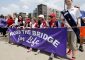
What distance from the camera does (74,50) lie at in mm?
7598

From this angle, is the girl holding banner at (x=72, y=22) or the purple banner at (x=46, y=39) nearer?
the girl holding banner at (x=72, y=22)

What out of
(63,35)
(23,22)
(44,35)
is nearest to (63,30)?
(63,35)

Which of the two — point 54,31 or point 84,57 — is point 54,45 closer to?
point 54,31

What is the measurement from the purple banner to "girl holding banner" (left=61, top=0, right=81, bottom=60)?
20 centimetres

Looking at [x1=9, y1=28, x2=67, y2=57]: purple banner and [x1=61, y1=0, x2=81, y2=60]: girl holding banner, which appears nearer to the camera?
[x1=61, y1=0, x2=81, y2=60]: girl holding banner

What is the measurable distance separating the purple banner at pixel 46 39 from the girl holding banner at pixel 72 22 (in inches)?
7.9

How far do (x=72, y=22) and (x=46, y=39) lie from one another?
147 cm

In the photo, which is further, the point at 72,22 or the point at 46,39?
the point at 46,39

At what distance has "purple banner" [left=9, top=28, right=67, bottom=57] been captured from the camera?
7855 millimetres

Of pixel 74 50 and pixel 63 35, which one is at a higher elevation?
pixel 63 35

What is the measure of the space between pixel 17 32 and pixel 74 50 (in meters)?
4.78

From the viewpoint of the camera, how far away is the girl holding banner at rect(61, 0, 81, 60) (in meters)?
7.48

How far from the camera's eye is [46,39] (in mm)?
8664

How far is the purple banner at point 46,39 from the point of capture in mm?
7855
